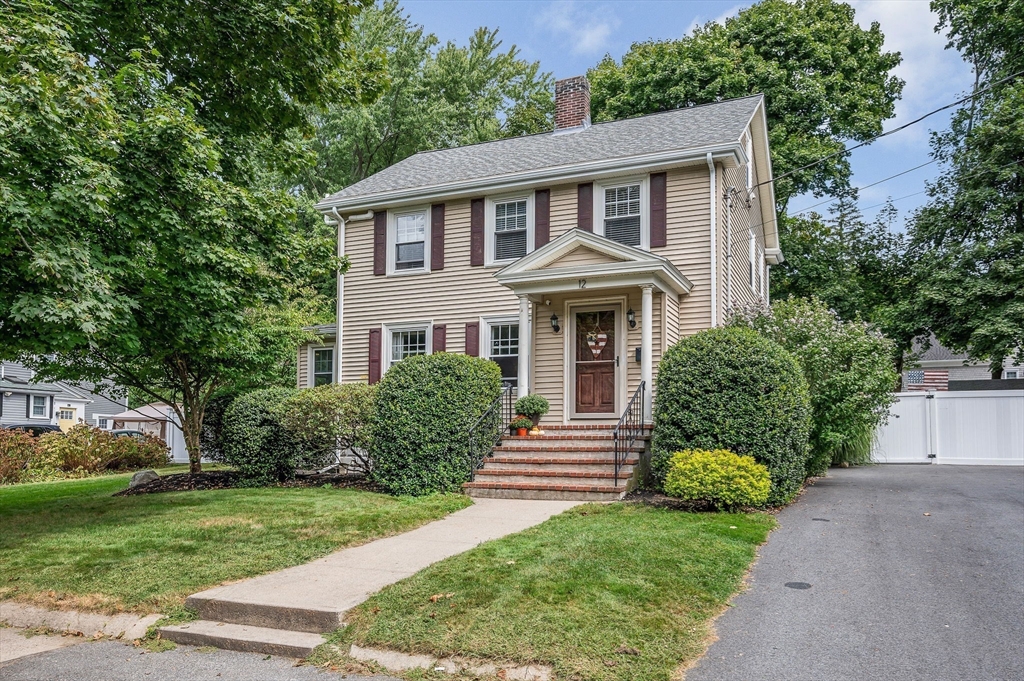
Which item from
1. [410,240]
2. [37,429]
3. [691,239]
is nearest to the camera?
[691,239]

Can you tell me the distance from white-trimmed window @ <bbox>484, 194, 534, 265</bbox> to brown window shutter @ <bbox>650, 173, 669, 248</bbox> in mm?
2449

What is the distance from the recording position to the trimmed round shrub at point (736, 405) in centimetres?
888

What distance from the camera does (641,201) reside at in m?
13.6

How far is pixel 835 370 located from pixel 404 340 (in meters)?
8.55

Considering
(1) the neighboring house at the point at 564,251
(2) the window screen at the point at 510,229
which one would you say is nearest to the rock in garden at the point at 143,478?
(1) the neighboring house at the point at 564,251

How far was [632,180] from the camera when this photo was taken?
13.7m

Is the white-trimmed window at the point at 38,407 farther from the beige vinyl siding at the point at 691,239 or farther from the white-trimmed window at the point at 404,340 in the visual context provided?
the beige vinyl siding at the point at 691,239

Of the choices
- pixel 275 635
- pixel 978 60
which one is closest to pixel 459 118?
pixel 978 60

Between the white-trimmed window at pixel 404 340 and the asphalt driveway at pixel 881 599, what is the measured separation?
27.9 ft

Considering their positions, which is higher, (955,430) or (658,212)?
(658,212)

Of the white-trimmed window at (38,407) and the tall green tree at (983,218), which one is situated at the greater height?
the tall green tree at (983,218)

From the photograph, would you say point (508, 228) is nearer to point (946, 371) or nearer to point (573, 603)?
point (573, 603)

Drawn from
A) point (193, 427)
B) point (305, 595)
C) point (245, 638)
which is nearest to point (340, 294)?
point (193, 427)

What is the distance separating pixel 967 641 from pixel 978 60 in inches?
941
